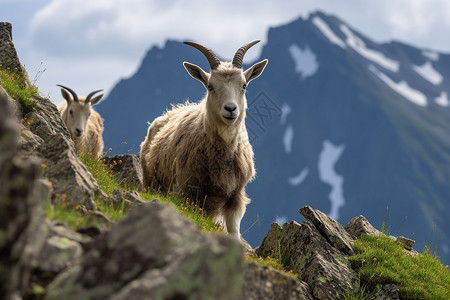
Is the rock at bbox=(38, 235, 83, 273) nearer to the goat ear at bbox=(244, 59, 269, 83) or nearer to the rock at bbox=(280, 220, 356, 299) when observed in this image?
the rock at bbox=(280, 220, 356, 299)

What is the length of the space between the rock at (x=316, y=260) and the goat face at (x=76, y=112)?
9.49 m

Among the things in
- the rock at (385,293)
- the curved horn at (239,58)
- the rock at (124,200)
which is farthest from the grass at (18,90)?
the rock at (385,293)

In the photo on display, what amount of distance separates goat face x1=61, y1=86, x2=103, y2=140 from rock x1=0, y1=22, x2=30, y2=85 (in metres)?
5.04

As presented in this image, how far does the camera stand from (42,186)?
408 cm

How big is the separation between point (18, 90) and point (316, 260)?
638 cm

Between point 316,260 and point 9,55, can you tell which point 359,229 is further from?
point 9,55

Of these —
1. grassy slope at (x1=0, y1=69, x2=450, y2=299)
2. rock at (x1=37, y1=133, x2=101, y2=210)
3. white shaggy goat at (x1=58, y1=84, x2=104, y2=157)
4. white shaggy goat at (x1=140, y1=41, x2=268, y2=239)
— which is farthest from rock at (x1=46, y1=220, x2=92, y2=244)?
white shaggy goat at (x1=58, y1=84, x2=104, y2=157)

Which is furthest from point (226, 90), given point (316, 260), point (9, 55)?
point (9, 55)

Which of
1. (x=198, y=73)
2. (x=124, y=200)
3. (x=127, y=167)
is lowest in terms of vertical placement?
(x=124, y=200)

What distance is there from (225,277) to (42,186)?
6.11 feet

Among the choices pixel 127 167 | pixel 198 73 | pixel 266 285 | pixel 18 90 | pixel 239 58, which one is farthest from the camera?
pixel 127 167

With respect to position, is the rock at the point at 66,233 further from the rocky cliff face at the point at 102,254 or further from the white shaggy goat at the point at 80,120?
the white shaggy goat at the point at 80,120

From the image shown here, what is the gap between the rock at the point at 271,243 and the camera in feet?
27.2

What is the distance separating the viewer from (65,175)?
4.91m
